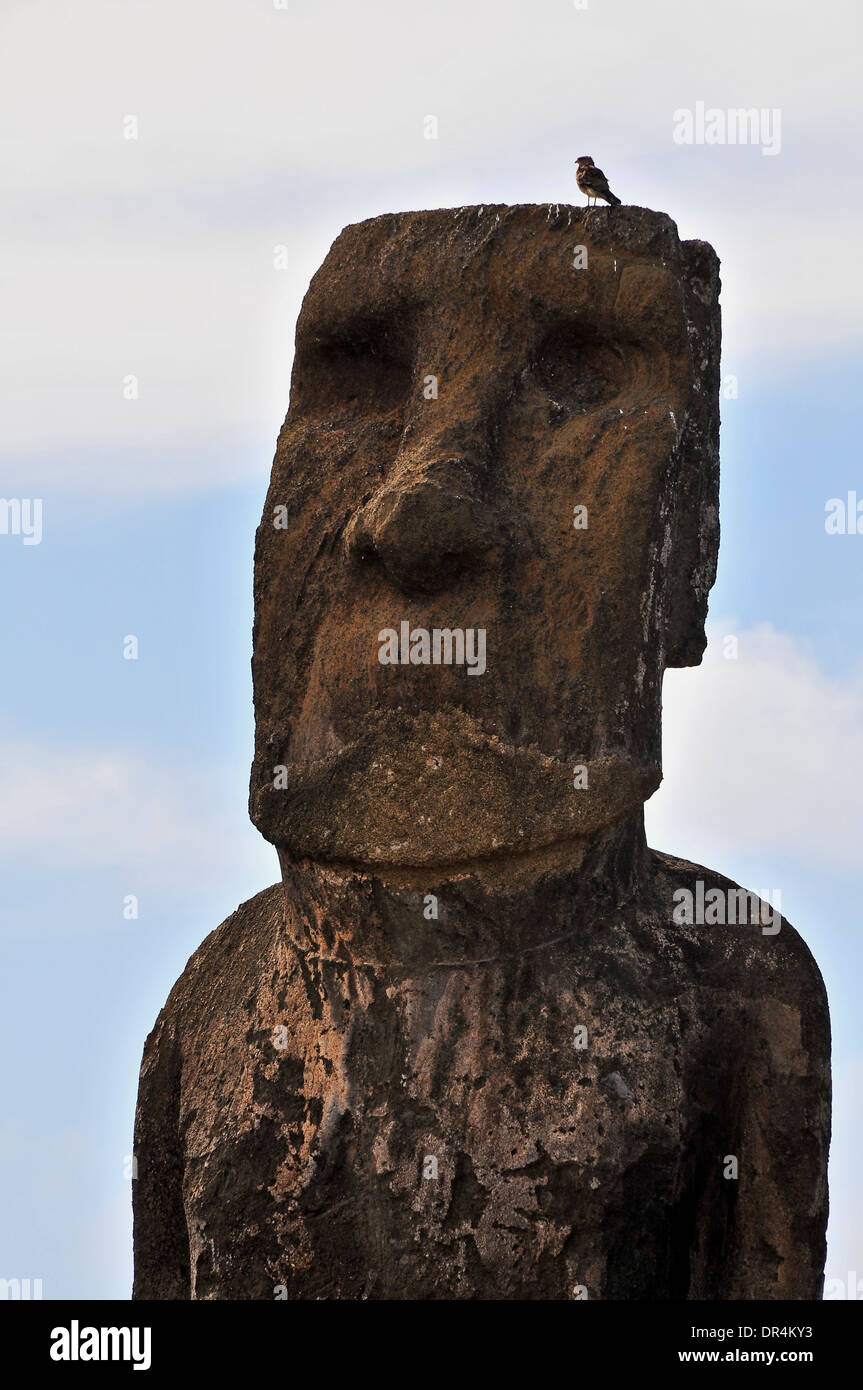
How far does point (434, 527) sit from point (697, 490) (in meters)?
0.94

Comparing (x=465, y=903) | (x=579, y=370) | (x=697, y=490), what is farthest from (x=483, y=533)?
(x=465, y=903)

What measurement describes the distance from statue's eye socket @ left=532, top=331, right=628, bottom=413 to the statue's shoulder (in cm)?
131

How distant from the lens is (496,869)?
6.20 m

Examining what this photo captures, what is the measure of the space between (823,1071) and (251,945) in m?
1.61

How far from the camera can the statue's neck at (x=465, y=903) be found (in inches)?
244

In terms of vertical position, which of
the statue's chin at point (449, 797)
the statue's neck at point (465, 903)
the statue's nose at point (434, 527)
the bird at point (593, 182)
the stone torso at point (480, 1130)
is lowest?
the stone torso at point (480, 1130)

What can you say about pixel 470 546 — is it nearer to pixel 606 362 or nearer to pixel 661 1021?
pixel 606 362

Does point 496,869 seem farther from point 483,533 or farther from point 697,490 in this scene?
point 697,490

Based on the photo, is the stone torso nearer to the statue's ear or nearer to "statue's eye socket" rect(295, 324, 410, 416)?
the statue's ear

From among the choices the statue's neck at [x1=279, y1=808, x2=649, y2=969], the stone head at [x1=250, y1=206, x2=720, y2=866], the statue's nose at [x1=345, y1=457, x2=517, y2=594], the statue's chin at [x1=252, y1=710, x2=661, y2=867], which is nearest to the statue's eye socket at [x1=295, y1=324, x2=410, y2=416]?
the stone head at [x1=250, y1=206, x2=720, y2=866]

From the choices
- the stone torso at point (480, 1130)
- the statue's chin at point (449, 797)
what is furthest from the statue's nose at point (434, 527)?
the stone torso at point (480, 1130)

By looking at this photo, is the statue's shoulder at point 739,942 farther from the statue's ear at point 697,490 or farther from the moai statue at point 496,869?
the statue's ear at point 697,490

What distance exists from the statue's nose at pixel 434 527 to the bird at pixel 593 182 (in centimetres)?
98

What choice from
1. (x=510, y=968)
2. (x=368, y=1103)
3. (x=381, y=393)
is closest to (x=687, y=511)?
(x=381, y=393)
